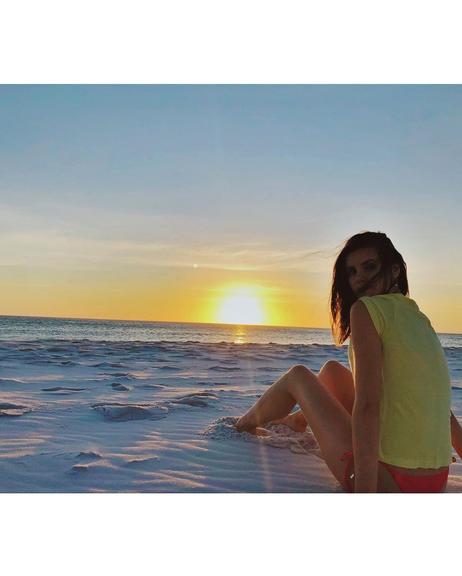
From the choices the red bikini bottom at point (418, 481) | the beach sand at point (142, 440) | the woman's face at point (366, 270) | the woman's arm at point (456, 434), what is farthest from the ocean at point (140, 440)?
the woman's face at point (366, 270)

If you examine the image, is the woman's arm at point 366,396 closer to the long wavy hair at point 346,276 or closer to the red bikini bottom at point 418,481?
the red bikini bottom at point 418,481

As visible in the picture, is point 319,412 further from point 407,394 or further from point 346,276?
point 346,276

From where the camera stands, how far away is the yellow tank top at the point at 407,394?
2148 millimetres

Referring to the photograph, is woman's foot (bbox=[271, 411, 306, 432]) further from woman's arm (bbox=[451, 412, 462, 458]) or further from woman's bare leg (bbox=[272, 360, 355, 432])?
woman's arm (bbox=[451, 412, 462, 458])

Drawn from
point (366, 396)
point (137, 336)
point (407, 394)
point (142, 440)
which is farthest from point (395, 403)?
point (137, 336)

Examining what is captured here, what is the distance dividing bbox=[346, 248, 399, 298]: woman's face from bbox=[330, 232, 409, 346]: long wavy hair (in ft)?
0.05

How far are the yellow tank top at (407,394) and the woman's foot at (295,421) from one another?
4.13 ft

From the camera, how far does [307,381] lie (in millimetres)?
2746

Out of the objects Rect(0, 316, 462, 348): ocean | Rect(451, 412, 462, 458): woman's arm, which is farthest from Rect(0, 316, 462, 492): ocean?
Rect(0, 316, 462, 348): ocean

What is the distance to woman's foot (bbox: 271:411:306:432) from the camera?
11.3ft

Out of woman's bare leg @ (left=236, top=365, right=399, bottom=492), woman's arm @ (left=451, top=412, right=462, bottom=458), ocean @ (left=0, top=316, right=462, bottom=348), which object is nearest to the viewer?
woman's bare leg @ (left=236, top=365, right=399, bottom=492)

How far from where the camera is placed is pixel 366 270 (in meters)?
2.44
